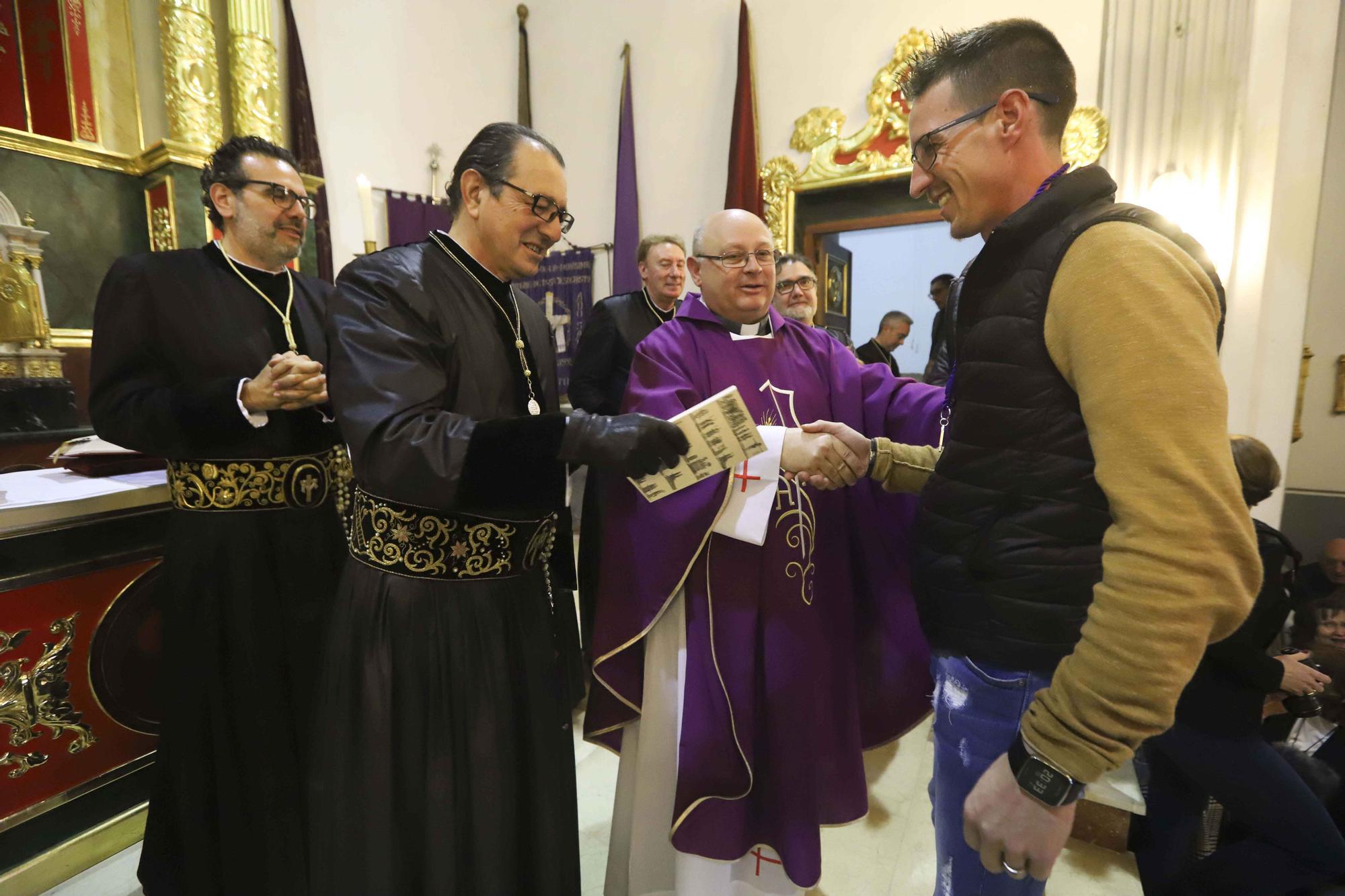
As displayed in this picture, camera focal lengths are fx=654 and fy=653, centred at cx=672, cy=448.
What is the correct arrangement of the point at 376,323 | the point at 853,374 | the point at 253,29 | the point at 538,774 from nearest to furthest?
1. the point at 376,323
2. the point at 538,774
3. the point at 853,374
4. the point at 253,29

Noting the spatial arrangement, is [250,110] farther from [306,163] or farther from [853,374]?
[853,374]

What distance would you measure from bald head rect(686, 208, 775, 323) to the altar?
1920mm

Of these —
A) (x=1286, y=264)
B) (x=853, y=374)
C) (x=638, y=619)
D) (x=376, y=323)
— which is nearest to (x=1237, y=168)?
(x=1286, y=264)

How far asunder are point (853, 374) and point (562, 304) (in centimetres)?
518

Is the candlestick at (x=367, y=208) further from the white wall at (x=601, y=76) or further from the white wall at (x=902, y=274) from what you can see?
the white wall at (x=902, y=274)

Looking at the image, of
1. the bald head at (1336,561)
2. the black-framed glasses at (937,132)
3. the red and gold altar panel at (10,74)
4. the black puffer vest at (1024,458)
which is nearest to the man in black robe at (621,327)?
the black-framed glasses at (937,132)

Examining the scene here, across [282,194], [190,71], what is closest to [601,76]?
[190,71]

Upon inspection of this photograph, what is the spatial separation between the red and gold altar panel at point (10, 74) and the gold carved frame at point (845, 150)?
4807mm

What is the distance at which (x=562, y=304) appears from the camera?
22.2 feet

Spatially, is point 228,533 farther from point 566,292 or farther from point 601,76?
point 601,76

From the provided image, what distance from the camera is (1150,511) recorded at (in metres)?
0.81


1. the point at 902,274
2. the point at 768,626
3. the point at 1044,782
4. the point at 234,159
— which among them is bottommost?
the point at 768,626

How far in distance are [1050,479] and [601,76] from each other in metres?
6.59

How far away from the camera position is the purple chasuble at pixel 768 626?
1.71 meters
